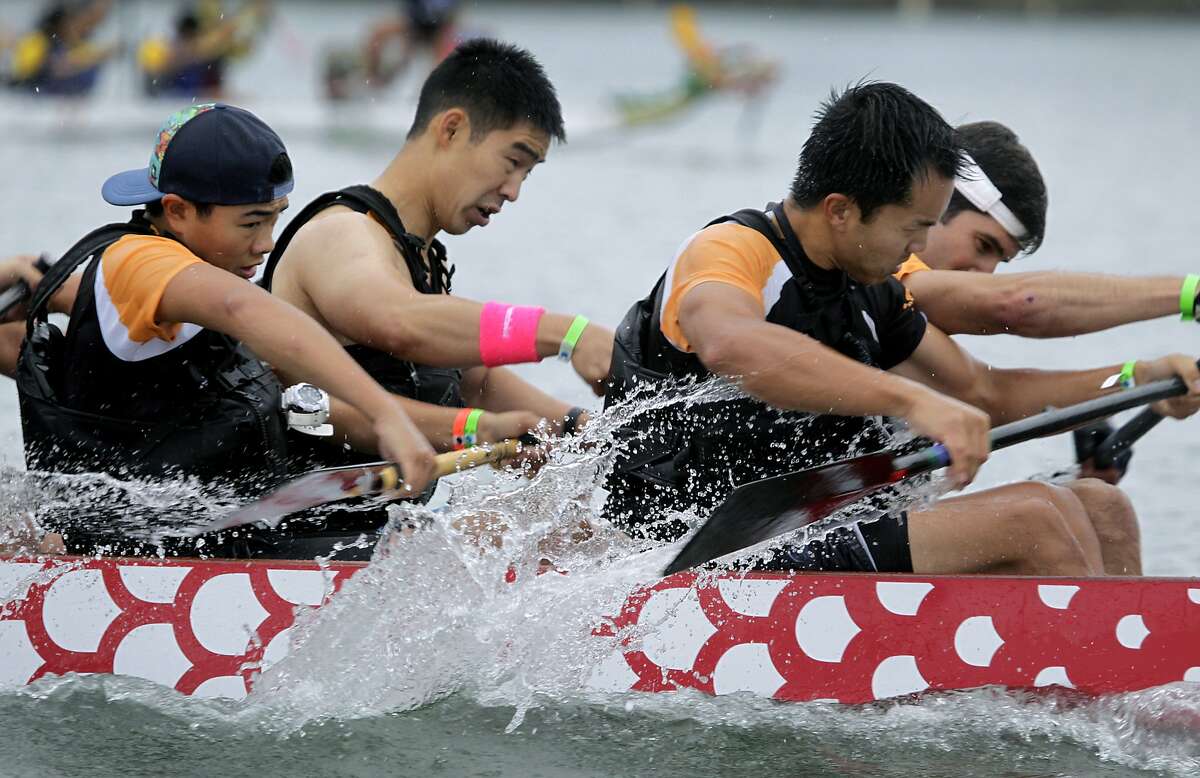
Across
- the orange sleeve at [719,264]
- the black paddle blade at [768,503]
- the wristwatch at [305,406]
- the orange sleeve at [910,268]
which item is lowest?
the black paddle blade at [768,503]

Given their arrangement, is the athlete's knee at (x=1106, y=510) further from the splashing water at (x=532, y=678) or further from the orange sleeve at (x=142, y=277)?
the orange sleeve at (x=142, y=277)

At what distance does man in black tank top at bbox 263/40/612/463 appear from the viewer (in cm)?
370

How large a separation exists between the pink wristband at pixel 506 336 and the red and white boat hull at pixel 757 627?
648 mm

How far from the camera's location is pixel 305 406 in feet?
11.8

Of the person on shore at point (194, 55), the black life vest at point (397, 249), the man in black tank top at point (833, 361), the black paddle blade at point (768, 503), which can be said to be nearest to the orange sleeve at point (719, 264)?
the man in black tank top at point (833, 361)

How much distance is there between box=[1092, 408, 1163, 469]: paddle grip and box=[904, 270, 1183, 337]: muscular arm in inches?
29.3

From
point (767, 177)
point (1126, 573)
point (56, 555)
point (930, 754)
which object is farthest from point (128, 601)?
point (767, 177)

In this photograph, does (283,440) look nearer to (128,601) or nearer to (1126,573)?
(128,601)

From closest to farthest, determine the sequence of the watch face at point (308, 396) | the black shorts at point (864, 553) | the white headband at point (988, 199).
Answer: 1. the black shorts at point (864, 553)
2. the watch face at point (308, 396)
3. the white headband at point (988, 199)

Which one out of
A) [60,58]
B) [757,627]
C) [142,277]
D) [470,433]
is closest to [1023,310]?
[757,627]

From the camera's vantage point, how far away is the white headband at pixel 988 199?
3.92 m

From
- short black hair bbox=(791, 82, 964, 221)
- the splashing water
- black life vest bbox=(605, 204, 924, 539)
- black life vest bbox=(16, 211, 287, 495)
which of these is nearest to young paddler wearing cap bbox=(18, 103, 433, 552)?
black life vest bbox=(16, 211, 287, 495)

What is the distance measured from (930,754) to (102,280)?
79.6 inches

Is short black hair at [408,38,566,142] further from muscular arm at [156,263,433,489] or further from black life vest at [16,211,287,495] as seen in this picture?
muscular arm at [156,263,433,489]
